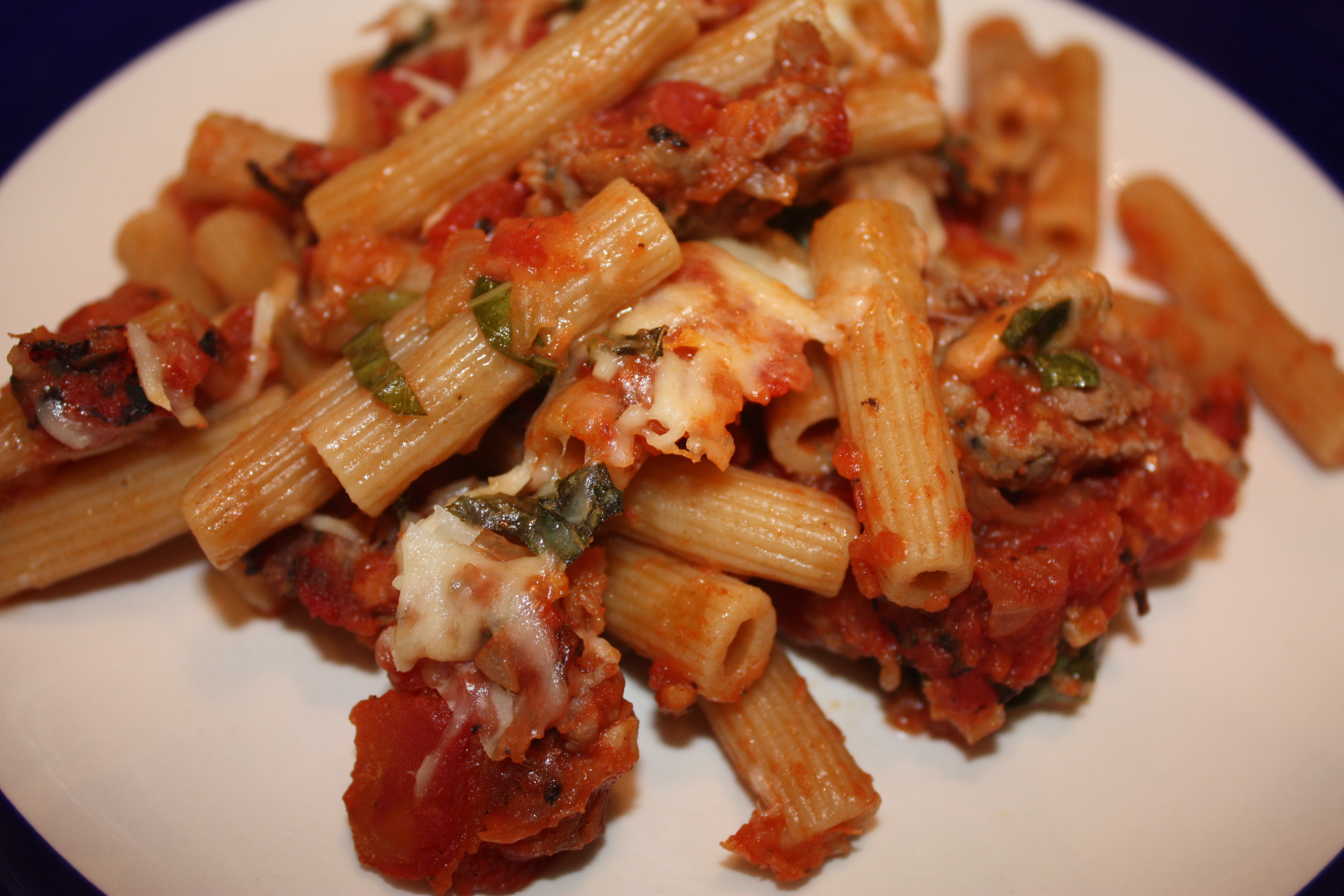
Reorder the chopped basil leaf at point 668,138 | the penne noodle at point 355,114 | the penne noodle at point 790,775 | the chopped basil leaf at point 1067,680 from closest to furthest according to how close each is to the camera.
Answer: the penne noodle at point 790,775, the chopped basil leaf at point 668,138, the chopped basil leaf at point 1067,680, the penne noodle at point 355,114

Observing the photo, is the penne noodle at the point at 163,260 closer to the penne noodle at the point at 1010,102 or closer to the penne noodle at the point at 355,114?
the penne noodle at the point at 355,114

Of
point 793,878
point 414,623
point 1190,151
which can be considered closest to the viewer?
point 414,623

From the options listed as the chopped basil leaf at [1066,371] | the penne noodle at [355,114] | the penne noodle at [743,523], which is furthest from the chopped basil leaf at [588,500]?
the penne noodle at [355,114]

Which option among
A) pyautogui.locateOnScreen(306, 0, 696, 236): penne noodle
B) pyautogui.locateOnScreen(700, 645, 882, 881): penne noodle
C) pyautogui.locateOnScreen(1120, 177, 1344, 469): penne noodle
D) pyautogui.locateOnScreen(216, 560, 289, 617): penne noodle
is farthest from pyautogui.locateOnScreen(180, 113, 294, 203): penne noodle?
pyautogui.locateOnScreen(1120, 177, 1344, 469): penne noodle

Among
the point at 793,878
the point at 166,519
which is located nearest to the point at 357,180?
the point at 166,519

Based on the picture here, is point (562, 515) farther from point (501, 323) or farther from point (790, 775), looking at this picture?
point (790, 775)

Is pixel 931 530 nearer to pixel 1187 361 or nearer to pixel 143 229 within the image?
pixel 1187 361
